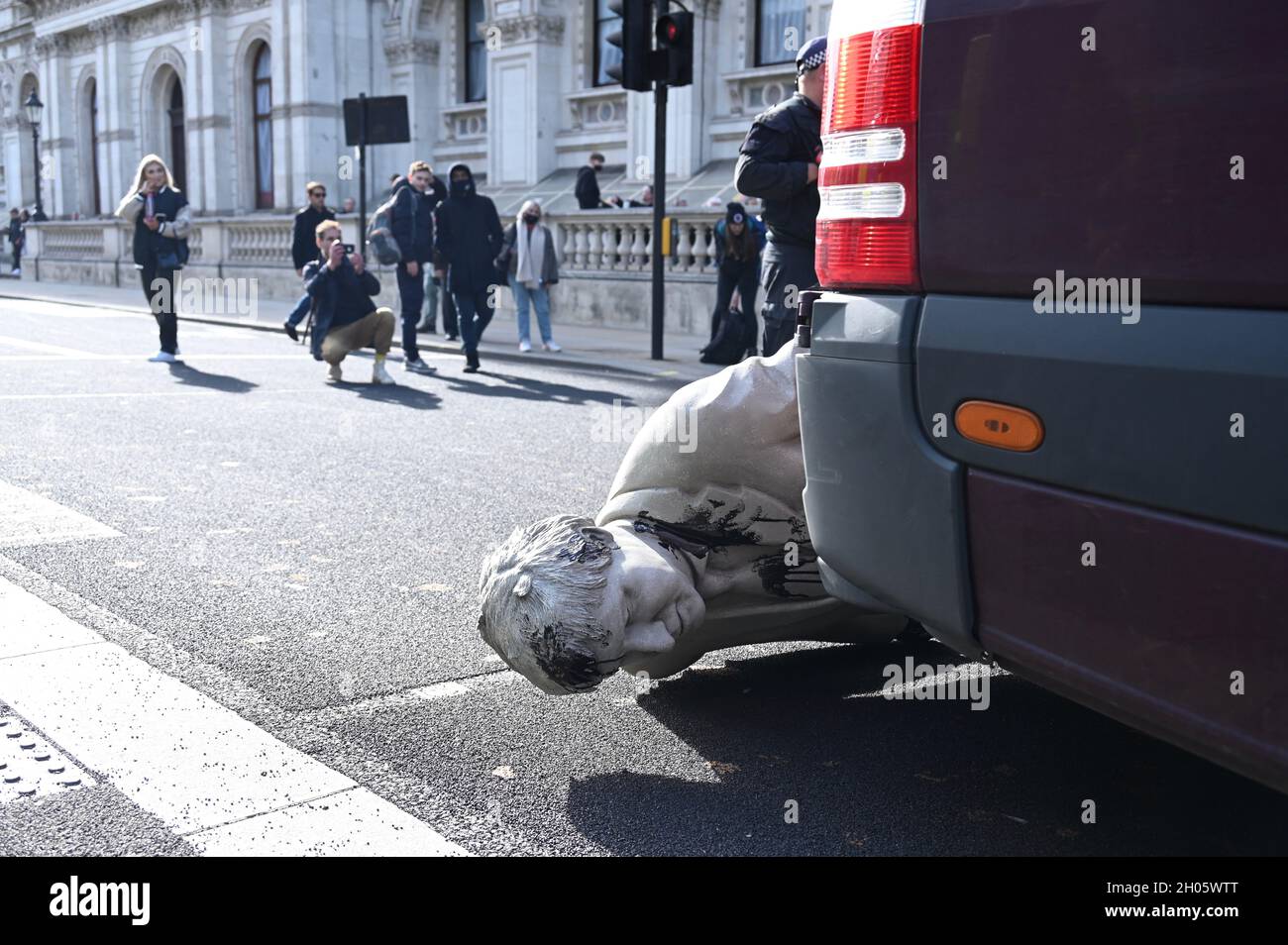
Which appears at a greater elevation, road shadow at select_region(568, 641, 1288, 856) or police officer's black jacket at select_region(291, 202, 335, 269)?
police officer's black jacket at select_region(291, 202, 335, 269)

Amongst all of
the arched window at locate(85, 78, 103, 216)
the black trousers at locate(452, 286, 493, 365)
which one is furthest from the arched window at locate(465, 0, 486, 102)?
the black trousers at locate(452, 286, 493, 365)

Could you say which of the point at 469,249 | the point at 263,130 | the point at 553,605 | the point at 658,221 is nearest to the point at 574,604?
the point at 553,605

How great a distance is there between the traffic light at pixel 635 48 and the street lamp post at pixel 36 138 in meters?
31.2

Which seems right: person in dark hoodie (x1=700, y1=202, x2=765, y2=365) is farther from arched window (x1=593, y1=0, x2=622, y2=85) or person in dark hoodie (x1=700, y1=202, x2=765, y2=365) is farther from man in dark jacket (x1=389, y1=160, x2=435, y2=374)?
arched window (x1=593, y1=0, x2=622, y2=85)

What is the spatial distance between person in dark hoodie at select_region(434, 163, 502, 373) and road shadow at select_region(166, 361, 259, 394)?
213 cm

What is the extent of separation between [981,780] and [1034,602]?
Result: 0.87 m

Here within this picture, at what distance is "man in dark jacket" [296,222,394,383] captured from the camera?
11352mm

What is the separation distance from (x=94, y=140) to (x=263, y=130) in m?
10.8

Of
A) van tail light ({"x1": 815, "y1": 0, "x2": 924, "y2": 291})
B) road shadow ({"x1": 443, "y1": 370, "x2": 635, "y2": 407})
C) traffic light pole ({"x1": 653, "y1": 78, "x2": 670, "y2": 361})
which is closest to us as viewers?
van tail light ({"x1": 815, "y1": 0, "x2": 924, "y2": 291})

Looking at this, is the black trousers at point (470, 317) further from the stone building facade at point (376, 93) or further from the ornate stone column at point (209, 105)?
the ornate stone column at point (209, 105)

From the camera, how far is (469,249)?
526 inches

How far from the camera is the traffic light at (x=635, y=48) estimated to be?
13047 millimetres

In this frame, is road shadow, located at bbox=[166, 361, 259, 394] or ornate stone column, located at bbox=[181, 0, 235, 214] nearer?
road shadow, located at bbox=[166, 361, 259, 394]
